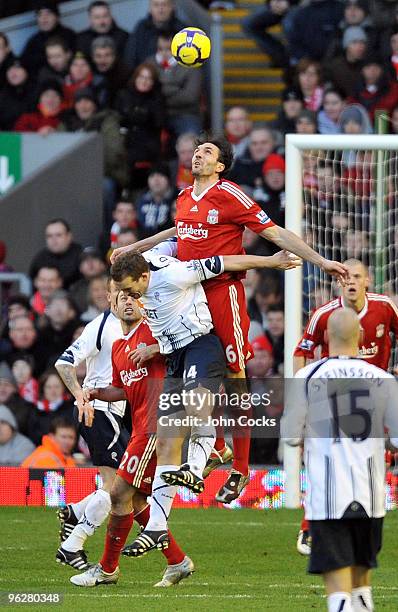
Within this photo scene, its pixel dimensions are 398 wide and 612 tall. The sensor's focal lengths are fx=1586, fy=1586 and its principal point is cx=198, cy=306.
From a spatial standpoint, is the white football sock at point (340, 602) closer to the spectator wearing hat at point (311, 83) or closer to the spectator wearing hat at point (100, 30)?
the spectator wearing hat at point (311, 83)

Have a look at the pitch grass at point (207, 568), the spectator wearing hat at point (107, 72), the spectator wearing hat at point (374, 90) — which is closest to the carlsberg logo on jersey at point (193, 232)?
the pitch grass at point (207, 568)

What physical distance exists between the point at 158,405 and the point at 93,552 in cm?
228

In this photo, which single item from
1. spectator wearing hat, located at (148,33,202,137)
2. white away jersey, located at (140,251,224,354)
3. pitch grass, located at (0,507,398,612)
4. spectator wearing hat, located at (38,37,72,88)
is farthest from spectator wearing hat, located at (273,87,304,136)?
white away jersey, located at (140,251,224,354)

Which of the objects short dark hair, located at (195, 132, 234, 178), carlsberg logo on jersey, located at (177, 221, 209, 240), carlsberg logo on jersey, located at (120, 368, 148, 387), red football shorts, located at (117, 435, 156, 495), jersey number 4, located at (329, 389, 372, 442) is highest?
short dark hair, located at (195, 132, 234, 178)

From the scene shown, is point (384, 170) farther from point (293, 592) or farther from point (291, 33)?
point (293, 592)

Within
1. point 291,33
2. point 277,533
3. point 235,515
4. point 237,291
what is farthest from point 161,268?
point 291,33

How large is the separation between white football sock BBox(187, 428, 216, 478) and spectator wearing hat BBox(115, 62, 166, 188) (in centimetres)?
853

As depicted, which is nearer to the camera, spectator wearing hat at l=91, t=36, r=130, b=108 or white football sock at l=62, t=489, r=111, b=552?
white football sock at l=62, t=489, r=111, b=552

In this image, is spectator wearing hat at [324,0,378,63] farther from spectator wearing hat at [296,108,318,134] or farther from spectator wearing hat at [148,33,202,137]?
spectator wearing hat at [148,33,202,137]

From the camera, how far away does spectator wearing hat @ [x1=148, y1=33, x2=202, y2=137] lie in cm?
1906

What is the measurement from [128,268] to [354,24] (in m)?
9.99

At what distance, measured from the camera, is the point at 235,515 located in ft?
48.9

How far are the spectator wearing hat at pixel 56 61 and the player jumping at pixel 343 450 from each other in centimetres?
1220

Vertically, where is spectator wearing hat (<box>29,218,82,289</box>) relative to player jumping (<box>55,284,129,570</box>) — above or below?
above
